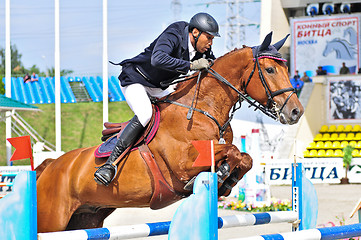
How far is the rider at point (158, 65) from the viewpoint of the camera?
318 cm

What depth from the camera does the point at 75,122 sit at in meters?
22.4

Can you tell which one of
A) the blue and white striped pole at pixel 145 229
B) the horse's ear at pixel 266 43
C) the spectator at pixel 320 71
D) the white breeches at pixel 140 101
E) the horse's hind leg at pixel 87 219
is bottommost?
the horse's hind leg at pixel 87 219

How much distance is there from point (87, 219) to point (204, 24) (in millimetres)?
1638

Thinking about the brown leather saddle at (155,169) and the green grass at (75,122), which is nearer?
the brown leather saddle at (155,169)

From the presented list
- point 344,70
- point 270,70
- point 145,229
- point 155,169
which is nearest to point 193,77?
point 270,70

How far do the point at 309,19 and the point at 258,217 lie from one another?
15.3 meters

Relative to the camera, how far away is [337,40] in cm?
1697

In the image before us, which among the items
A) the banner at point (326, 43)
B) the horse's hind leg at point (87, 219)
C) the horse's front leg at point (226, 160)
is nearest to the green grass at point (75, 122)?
the banner at point (326, 43)

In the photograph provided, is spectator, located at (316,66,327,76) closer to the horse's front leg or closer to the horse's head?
the horse's head

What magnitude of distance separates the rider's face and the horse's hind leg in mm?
1379

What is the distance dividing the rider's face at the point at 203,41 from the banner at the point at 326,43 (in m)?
14.2

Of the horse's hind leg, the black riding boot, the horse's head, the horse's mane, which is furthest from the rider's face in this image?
the horse's hind leg

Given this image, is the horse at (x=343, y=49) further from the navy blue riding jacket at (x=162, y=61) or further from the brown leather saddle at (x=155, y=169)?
the brown leather saddle at (x=155, y=169)

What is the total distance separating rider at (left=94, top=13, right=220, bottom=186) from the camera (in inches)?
125
